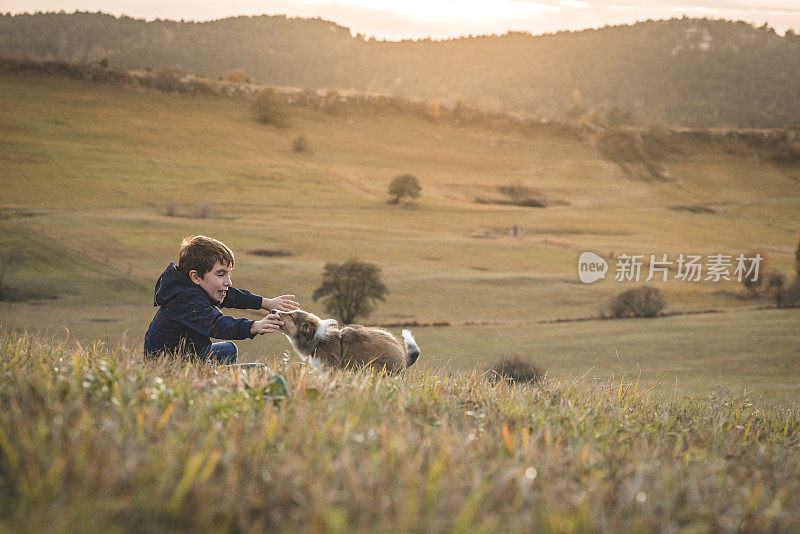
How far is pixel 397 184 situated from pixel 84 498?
82.9m

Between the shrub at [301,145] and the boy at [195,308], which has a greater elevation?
the shrub at [301,145]

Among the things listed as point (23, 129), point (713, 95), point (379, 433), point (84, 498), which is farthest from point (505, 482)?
point (713, 95)

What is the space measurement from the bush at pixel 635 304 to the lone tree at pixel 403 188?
41912mm

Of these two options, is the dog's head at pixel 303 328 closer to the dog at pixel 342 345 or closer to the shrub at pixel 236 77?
the dog at pixel 342 345

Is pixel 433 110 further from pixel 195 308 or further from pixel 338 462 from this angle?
pixel 338 462

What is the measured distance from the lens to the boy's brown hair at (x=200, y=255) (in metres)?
6.15

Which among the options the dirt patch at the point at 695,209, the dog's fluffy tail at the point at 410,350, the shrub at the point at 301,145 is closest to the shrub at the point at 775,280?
the dirt patch at the point at 695,209

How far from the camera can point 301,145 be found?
10188 centimetres

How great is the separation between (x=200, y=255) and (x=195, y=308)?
1.69 ft

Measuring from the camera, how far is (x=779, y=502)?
3.12m

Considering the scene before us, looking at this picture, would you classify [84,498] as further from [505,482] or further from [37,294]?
[37,294]

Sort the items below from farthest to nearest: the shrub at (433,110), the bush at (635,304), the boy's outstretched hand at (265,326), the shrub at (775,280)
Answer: the shrub at (433,110) → the shrub at (775,280) → the bush at (635,304) → the boy's outstretched hand at (265,326)

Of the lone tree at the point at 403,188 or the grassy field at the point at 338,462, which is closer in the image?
the grassy field at the point at 338,462

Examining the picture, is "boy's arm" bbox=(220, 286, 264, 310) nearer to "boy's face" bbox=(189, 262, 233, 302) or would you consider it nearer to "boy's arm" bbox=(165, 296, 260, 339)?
"boy's face" bbox=(189, 262, 233, 302)
